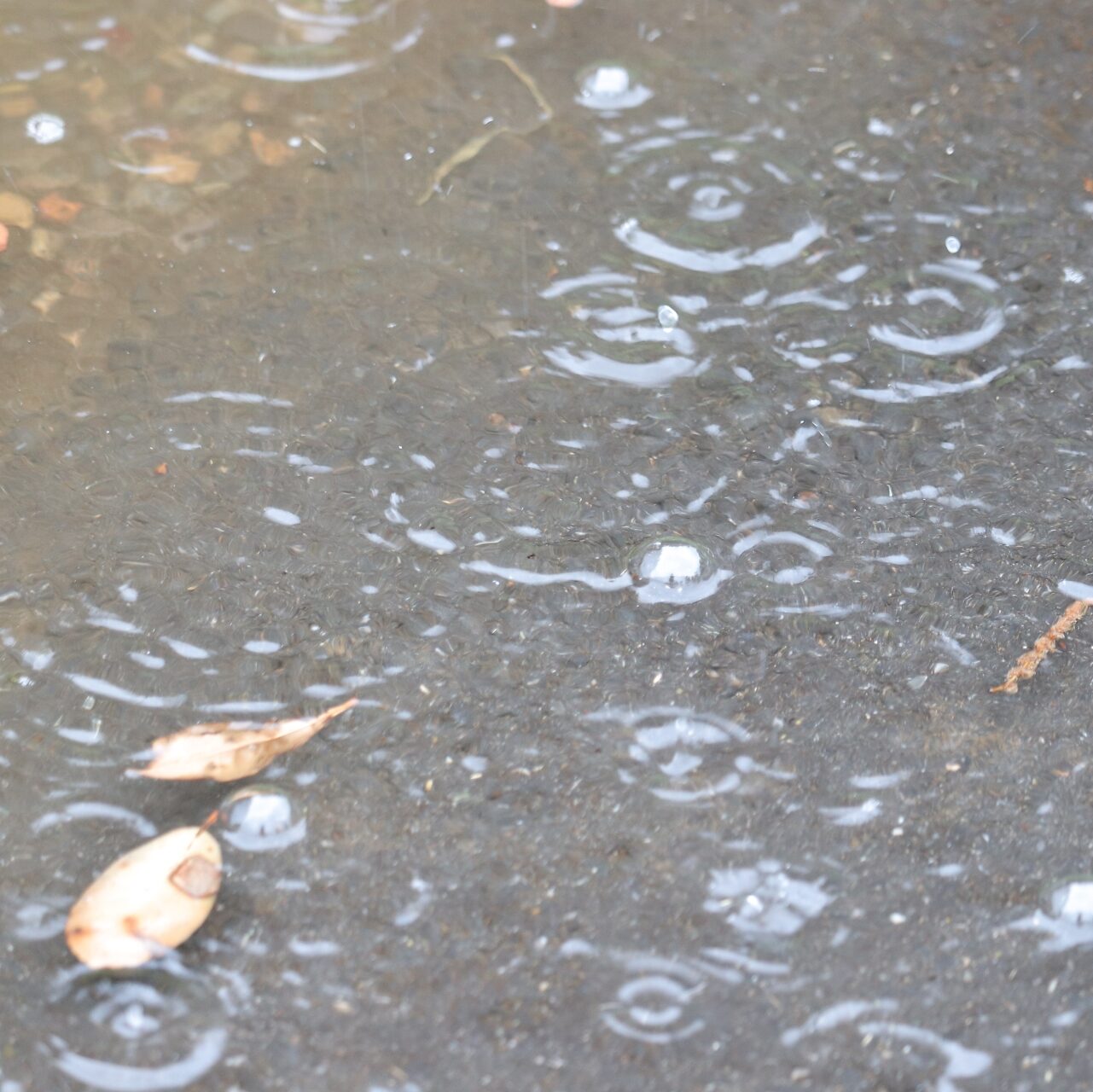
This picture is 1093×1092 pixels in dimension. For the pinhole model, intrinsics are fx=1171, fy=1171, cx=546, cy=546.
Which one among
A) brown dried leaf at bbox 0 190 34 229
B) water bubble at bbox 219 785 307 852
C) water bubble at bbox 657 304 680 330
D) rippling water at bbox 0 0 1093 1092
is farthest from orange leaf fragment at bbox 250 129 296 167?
water bubble at bbox 219 785 307 852

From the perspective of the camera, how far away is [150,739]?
1.50 metres

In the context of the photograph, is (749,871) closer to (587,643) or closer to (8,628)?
(587,643)

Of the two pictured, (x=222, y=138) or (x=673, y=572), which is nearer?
(x=673, y=572)

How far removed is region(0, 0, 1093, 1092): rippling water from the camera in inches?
51.7

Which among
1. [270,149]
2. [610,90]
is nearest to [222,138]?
[270,149]

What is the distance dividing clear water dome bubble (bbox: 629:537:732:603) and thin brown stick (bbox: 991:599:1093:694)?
404 millimetres

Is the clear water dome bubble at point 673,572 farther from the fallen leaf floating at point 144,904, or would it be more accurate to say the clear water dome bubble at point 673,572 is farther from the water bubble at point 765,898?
the fallen leaf floating at point 144,904

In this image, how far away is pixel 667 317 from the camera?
79.1 inches

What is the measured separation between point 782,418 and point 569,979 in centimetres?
96

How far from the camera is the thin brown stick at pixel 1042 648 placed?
1.58 meters

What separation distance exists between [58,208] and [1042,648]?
1.84 meters

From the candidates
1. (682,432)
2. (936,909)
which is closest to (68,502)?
(682,432)

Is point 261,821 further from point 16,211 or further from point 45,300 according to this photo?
point 16,211

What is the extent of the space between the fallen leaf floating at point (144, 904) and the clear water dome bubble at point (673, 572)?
0.68 meters
